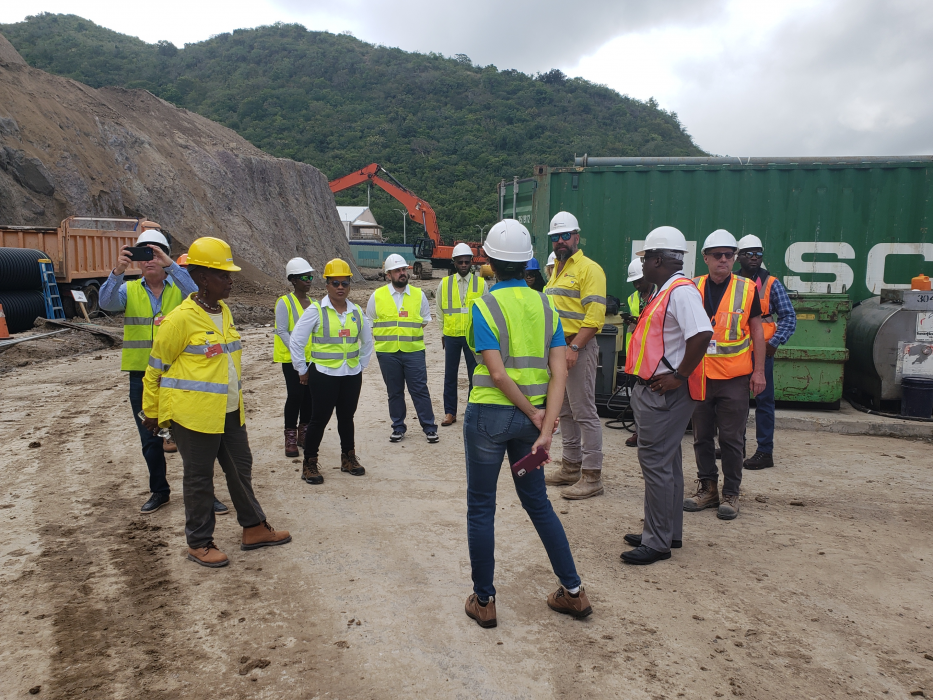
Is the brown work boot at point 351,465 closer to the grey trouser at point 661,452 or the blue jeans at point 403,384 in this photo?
the blue jeans at point 403,384

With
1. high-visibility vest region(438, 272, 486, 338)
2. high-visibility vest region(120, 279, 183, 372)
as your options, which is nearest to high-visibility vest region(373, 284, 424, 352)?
high-visibility vest region(438, 272, 486, 338)

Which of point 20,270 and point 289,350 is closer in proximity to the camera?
point 289,350

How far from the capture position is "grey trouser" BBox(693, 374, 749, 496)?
4.81 metres

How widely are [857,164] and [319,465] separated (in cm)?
748

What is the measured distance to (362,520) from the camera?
4.71m

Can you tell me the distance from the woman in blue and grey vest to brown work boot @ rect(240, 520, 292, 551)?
1597 mm

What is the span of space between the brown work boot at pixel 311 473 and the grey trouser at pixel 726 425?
3.00 meters

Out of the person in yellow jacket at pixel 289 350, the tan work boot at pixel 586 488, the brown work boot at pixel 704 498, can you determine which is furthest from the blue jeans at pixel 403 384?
the brown work boot at pixel 704 498

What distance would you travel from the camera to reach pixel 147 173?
2348 centimetres

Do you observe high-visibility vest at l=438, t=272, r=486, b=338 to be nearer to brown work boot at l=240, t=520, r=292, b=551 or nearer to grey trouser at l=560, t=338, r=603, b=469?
grey trouser at l=560, t=338, r=603, b=469

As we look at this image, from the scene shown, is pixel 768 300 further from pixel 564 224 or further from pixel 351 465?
pixel 351 465

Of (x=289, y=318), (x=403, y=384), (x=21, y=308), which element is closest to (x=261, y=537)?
(x=289, y=318)

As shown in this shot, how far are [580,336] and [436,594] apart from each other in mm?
2376

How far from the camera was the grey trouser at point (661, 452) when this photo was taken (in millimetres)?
3961
